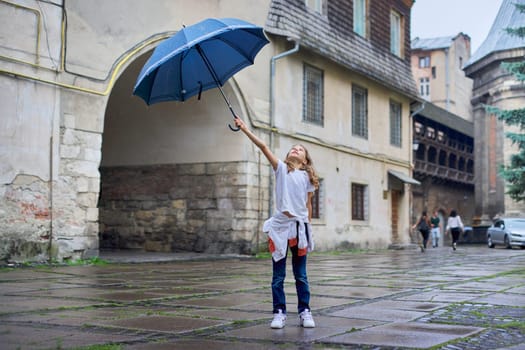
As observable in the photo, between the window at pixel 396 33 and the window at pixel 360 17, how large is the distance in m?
2.46

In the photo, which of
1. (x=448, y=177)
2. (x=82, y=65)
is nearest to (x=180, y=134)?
(x=82, y=65)

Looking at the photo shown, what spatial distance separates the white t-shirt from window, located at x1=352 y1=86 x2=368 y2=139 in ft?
55.4

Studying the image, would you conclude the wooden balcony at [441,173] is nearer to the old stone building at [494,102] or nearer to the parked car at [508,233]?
the old stone building at [494,102]

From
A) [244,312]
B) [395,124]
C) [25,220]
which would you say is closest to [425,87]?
[395,124]

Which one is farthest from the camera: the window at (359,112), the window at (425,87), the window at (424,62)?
the window at (424,62)

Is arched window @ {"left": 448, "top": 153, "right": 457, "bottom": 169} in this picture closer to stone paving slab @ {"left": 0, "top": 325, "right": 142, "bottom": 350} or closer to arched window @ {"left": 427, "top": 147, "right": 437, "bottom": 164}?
arched window @ {"left": 427, "top": 147, "right": 437, "bottom": 164}

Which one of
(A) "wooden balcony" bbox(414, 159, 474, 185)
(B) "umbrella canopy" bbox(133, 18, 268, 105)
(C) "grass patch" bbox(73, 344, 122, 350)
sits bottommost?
(C) "grass patch" bbox(73, 344, 122, 350)

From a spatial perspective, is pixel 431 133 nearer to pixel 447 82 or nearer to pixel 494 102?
pixel 494 102

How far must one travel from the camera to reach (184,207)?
16922 millimetres

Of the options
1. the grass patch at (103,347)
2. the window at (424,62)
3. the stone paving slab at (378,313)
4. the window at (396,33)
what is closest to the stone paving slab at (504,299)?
the stone paving slab at (378,313)

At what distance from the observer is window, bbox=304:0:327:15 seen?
770 inches

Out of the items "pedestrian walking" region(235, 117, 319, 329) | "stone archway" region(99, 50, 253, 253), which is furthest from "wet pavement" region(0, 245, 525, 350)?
"stone archway" region(99, 50, 253, 253)

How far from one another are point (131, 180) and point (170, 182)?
3.91 feet

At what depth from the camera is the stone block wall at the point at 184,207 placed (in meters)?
16.3
